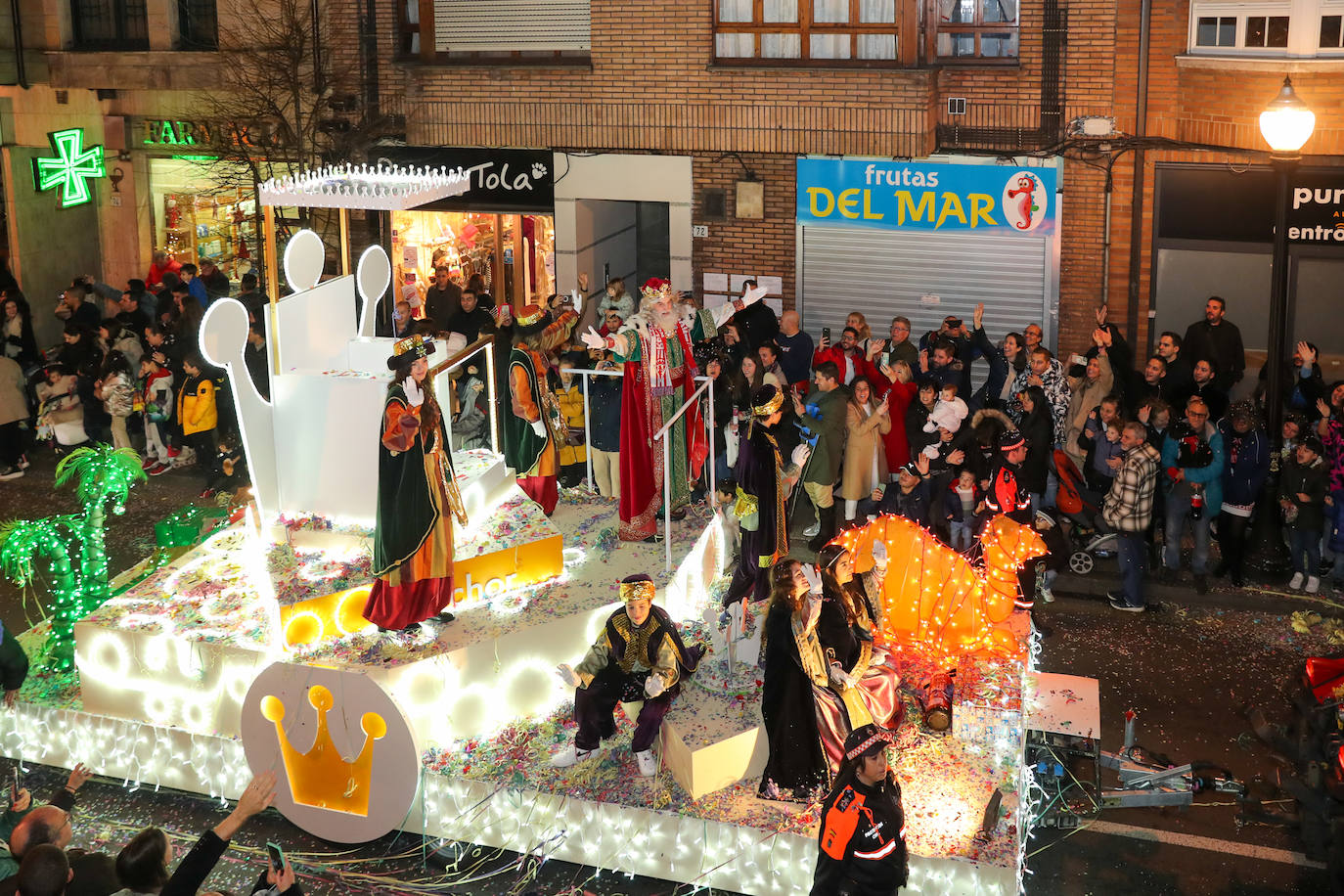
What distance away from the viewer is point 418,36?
19.0m

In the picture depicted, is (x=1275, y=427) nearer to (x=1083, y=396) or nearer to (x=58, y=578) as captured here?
(x=1083, y=396)

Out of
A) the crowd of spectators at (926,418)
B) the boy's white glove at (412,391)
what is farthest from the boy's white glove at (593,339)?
the boy's white glove at (412,391)

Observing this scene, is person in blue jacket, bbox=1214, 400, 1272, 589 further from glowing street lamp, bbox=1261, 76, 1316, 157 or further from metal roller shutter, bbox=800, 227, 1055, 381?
metal roller shutter, bbox=800, 227, 1055, 381

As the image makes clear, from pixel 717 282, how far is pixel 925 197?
262cm

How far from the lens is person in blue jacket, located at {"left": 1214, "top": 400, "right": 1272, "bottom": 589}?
13289mm

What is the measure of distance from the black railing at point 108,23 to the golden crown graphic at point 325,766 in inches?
550

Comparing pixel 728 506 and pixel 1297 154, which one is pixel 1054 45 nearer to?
pixel 1297 154

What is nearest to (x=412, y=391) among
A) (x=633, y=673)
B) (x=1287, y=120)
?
(x=633, y=673)

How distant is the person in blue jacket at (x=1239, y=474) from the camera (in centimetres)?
1329

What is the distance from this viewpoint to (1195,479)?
13.3m

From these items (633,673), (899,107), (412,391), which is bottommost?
(633,673)

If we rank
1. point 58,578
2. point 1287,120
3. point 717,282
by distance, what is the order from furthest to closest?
point 717,282, point 58,578, point 1287,120

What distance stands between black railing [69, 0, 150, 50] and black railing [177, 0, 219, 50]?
0.57 meters

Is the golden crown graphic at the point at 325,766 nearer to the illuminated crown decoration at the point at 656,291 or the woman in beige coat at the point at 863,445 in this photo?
the illuminated crown decoration at the point at 656,291
